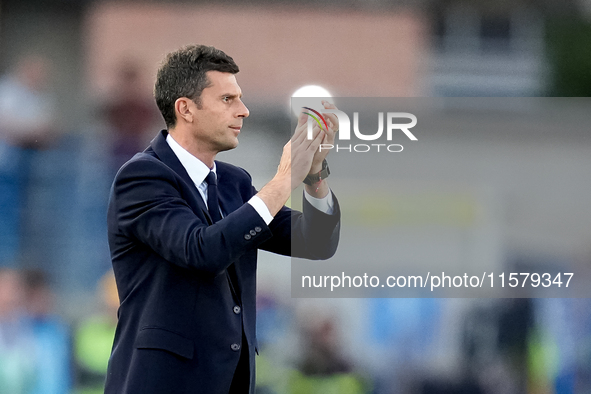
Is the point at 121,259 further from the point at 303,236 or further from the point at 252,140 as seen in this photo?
the point at 252,140

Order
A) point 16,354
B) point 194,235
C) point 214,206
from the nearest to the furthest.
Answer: point 194,235 < point 214,206 < point 16,354

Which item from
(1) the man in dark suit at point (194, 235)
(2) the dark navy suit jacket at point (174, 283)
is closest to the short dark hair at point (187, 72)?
(1) the man in dark suit at point (194, 235)

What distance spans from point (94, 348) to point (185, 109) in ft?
6.48

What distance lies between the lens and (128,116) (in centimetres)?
366

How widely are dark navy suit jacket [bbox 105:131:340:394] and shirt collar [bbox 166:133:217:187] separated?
38 millimetres

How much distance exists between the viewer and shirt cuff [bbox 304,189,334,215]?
2025 mm

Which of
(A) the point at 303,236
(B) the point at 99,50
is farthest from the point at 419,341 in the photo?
(B) the point at 99,50

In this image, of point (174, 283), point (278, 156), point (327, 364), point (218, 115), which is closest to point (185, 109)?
point (218, 115)

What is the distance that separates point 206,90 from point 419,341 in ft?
6.77

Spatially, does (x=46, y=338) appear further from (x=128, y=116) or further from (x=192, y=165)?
(x=192, y=165)

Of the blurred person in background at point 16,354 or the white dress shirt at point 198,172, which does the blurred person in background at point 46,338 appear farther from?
the white dress shirt at point 198,172

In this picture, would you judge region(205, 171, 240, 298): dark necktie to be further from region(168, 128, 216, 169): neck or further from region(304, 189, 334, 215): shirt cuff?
region(304, 189, 334, 215): shirt cuff

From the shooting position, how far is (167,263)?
1.82 meters

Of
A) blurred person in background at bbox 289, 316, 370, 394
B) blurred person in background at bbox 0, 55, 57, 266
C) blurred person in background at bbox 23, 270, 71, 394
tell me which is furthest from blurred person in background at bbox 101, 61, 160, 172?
blurred person in background at bbox 289, 316, 370, 394
